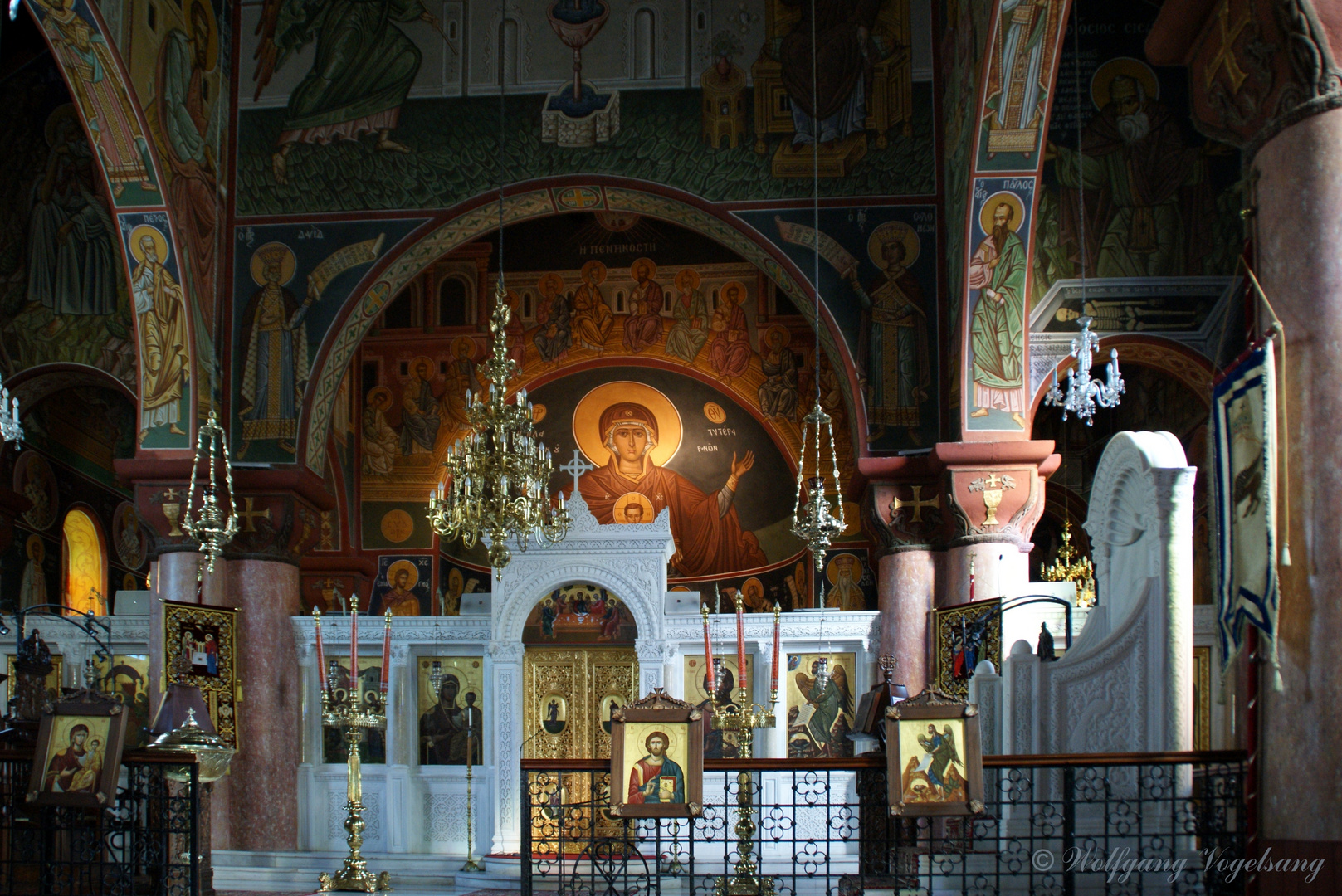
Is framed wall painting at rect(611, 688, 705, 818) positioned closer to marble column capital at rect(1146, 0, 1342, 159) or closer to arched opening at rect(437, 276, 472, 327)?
marble column capital at rect(1146, 0, 1342, 159)

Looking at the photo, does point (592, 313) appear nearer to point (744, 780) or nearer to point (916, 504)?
point (916, 504)

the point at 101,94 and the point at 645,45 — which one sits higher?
the point at 645,45

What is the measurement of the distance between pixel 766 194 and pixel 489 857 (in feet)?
21.0

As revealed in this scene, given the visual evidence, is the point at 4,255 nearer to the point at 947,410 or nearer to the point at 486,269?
the point at 486,269

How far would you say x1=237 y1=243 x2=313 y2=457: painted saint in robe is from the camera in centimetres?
1287

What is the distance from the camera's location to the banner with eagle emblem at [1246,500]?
18.3ft

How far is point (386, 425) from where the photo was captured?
17125mm

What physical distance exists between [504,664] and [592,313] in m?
5.67

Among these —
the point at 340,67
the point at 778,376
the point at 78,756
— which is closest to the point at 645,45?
the point at 340,67

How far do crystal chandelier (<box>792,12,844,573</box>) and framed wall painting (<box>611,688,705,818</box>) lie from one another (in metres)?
3.14

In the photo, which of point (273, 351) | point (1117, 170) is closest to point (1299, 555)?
point (1117, 170)

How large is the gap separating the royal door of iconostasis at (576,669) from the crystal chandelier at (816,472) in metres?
1.98

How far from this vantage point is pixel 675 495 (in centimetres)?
1711

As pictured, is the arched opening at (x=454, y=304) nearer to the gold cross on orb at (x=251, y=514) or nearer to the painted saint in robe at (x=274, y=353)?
the painted saint in robe at (x=274, y=353)
